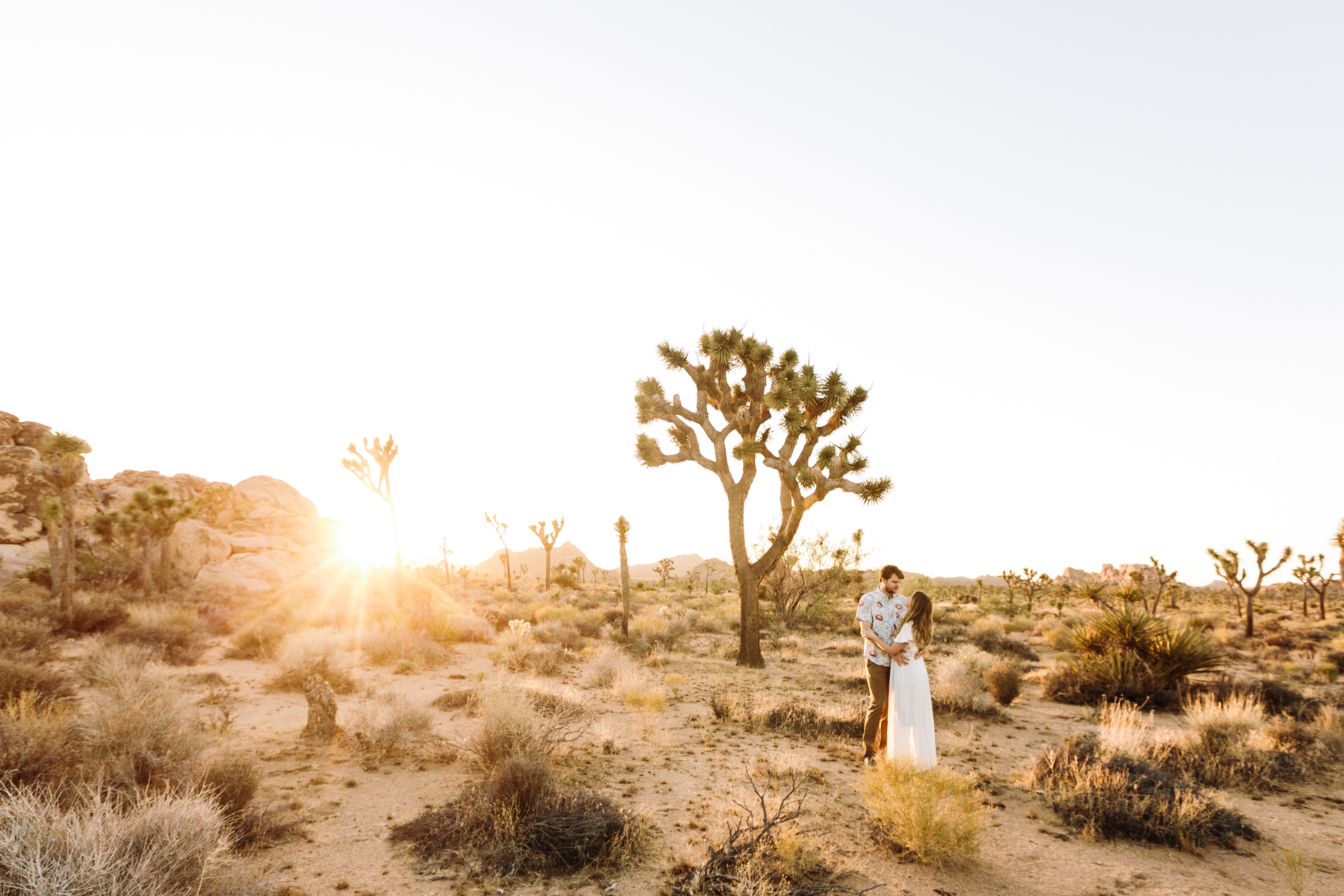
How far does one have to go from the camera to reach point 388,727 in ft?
25.5

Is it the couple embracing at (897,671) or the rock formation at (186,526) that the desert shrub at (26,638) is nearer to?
the rock formation at (186,526)

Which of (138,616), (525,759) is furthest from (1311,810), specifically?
(138,616)

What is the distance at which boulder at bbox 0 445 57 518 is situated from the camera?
27031 millimetres

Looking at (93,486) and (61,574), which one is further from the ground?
(93,486)

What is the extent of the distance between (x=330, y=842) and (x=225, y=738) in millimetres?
3613

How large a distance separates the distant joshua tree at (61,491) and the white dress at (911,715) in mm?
22279

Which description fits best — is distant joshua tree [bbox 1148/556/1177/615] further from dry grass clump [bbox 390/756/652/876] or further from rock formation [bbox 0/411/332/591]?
rock formation [bbox 0/411/332/591]

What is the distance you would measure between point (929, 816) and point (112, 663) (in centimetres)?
1114

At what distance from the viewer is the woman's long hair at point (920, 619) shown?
21.7 feet

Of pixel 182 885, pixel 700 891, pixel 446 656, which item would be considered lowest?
pixel 446 656

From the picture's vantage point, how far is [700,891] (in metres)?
4.20

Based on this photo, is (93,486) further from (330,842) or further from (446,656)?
(330,842)

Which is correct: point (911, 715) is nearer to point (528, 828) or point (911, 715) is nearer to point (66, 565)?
point (528, 828)

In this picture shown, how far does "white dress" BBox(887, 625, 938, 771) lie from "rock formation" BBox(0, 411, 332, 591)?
24.1 meters
